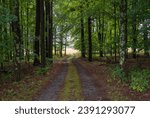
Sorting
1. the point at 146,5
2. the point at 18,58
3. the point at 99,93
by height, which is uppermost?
the point at 146,5

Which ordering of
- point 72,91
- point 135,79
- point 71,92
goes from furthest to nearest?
point 135,79
point 72,91
point 71,92

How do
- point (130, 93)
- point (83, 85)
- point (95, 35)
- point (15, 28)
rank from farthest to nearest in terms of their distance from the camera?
point (95, 35) < point (15, 28) < point (83, 85) < point (130, 93)

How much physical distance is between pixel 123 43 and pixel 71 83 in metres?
4.90

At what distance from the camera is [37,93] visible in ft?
54.2

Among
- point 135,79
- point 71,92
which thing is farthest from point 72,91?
point 135,79

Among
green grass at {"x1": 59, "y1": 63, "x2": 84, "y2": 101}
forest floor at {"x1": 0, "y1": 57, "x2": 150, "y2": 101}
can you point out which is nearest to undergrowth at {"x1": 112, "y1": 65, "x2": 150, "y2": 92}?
forest floor at {"x1": 0, "y1": 57, "x2": 150, "y2": 101}

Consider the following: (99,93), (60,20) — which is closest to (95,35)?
(60,20)

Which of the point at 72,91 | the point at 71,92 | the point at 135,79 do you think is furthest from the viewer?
the point at 135,79

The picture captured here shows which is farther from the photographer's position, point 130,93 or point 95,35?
point 95,35

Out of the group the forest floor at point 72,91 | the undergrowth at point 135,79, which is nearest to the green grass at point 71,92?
the forest floor at point 72,91

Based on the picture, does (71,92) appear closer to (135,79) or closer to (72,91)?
(72,91)

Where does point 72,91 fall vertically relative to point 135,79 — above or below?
below

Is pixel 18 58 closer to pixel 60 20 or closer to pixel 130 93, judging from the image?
pixel 130 93

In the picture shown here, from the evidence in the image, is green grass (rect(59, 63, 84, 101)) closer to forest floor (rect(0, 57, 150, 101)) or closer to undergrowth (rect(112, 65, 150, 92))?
forest floor (rect(0, 57, 150, 101))
